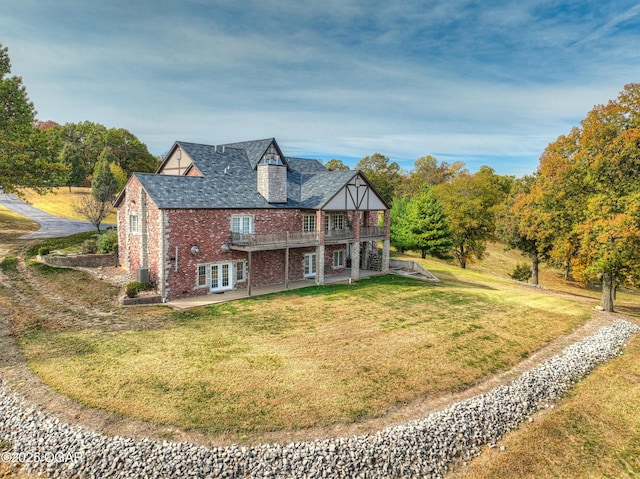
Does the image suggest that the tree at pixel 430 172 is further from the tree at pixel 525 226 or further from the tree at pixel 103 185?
the tree at pixel 103 185

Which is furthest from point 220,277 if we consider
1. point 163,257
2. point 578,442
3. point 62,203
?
point 62,203

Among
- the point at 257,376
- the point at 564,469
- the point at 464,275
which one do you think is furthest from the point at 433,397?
the point at 464,275

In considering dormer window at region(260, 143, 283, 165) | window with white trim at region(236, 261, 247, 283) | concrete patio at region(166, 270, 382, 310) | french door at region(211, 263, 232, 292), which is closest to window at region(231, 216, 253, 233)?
window with white trim at region(236, 261, 247, 283)

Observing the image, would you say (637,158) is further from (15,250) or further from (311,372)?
(15,250)

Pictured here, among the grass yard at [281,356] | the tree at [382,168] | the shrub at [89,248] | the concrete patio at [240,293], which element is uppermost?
the tree at [382,168]

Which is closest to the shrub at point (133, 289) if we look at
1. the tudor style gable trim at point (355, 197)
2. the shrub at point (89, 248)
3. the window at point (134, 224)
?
the window at point (134, 224)

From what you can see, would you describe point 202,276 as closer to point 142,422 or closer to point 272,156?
point 272,156
